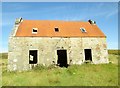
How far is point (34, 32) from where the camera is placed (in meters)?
23.3

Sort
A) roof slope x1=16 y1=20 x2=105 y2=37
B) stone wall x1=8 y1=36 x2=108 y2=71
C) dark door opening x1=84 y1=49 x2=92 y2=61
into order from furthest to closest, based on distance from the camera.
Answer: dark door opening x1=84 y1=49 x2=92 y2=61 < roof slope x1=16 y1=20 x2=105 y2=37 < stone wall x1=8 y1=36 x2=108 y2=71

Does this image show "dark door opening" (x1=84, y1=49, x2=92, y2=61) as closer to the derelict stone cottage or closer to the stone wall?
the derelict stone cottage

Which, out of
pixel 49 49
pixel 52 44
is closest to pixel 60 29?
pixel 52 44

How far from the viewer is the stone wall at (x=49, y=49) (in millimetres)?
21766

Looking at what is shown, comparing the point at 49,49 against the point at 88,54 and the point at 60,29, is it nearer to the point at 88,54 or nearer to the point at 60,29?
the point at 60,29

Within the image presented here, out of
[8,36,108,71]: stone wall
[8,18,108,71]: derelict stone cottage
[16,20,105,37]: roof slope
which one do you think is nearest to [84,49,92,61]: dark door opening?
[8,18,108,71]: derelict stone cottage

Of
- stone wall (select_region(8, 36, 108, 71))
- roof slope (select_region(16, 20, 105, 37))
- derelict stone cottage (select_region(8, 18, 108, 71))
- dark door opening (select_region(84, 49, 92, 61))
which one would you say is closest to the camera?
stone wall (select_region(8, 36, 108, 71))

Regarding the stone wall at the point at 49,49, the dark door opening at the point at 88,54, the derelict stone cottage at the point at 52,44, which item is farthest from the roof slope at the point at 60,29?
the dark door opening at the point at 88,54

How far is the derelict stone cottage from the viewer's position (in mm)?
21875

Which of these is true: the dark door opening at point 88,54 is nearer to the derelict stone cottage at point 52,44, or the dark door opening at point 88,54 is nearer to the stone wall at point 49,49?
the derelict stone cottage at point 52,44

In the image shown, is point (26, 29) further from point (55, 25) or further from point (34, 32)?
point (55, 25)

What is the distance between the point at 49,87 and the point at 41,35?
11.1 metres

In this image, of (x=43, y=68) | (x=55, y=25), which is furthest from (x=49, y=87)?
(x=55, y=25)

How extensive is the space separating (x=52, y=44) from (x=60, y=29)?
299 cm
